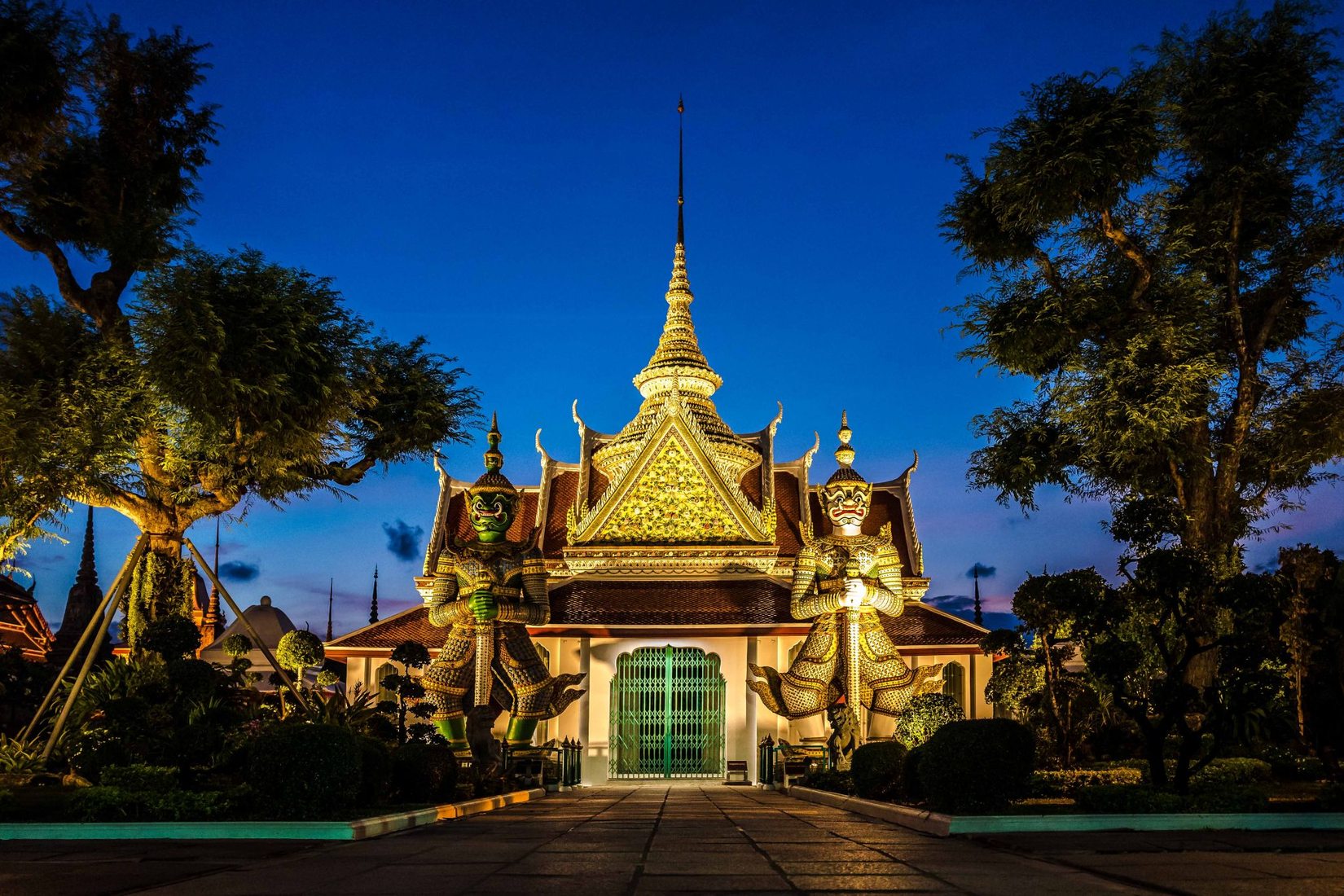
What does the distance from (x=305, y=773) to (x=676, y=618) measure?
39.7 ft

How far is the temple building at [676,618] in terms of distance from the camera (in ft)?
70.3

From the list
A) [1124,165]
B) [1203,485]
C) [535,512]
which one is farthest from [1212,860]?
[535,512]

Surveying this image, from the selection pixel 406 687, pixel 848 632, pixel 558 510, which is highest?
pixel 558 510

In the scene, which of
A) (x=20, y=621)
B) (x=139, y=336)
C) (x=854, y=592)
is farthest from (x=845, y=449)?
(x=20, y=621)

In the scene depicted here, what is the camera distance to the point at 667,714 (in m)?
21.7

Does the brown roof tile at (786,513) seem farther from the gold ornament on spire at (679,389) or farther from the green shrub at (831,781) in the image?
the green shrub at (831,781)

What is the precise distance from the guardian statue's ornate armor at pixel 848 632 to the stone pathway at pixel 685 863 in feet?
24.2

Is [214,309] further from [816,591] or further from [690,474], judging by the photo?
[690,474]

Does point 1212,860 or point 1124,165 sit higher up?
point 1124,165

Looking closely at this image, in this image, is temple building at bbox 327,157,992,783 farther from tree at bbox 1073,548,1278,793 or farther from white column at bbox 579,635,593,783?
tree at bbox 1073,548,1278,793

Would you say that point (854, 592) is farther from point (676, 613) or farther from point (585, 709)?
point (585, 709)

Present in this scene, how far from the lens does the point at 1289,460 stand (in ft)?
48.5

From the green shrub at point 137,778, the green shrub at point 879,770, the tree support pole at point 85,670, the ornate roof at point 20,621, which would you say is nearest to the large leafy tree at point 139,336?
the tree support pole at point 85,670

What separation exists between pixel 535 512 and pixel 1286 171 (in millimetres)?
16819
